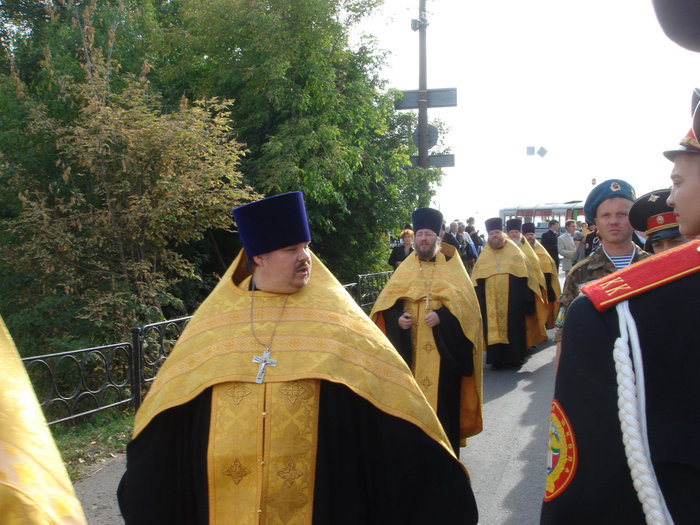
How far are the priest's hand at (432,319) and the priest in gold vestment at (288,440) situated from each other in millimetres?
2479

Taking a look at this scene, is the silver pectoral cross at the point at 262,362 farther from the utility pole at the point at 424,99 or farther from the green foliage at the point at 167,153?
the utility pole at the point at 424,99

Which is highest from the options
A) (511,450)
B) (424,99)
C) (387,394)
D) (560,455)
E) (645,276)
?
(424,99)

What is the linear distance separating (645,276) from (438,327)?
414cm

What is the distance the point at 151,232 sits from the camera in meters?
8.80

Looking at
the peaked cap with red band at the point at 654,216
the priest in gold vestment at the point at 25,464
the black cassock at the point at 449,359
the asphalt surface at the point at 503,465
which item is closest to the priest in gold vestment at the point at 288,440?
the priest in gold vestment at the point at 25,464

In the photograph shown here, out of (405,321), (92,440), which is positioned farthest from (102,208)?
(405,321)

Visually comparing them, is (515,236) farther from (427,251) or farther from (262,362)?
(262,362)

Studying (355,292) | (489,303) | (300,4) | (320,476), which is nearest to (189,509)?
(320,476)

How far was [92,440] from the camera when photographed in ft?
20.5

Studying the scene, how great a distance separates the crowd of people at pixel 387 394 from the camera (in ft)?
3.66

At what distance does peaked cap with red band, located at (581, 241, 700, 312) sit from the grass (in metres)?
5.10

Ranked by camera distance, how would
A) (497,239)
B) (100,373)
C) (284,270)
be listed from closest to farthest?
(284,270) → (100,373) → (497,239)

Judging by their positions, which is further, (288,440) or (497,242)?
(497,242)

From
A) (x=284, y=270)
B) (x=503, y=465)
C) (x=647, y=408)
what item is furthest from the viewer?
(x=503, y=465)
